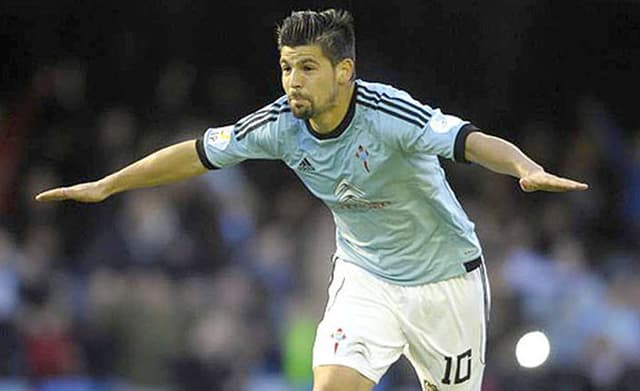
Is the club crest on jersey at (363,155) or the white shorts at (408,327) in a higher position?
the club crest on jersey at (363,155)

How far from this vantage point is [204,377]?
34.6 feet

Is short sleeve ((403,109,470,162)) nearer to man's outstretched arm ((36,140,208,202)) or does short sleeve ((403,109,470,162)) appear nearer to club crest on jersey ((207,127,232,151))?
club crest on jersey ((207,127,232,151))

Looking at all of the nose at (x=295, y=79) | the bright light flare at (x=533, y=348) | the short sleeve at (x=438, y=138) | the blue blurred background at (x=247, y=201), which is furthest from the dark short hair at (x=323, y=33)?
the blue blurred background at (x=247, y=201)

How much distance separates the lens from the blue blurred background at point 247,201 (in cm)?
1054

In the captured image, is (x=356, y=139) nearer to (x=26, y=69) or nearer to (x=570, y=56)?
(x=26, y=69)

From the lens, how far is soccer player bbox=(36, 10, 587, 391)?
6.35 m

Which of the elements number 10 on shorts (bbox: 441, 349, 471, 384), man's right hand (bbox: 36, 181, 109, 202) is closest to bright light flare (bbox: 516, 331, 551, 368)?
number 10 on shorts (bbox: 441, 349, 471, 384)

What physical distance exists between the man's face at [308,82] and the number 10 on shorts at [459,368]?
4.14 ft

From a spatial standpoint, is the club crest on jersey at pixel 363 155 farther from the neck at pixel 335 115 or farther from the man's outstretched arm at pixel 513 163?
the man's outstretched arm at pixel 513 163

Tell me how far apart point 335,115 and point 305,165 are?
0.88 feet

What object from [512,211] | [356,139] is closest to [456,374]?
[356,139]

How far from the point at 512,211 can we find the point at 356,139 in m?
5.55

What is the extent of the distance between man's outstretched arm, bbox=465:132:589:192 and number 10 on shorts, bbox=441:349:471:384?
1.12 metres

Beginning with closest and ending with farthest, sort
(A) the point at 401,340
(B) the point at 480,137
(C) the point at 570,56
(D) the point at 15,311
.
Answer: (B) the point at 480,137 < (A) the point at 401,340 < (D) the point at 15,311 < (C) the point at 570,56
